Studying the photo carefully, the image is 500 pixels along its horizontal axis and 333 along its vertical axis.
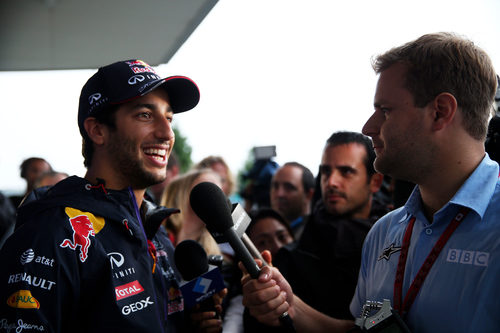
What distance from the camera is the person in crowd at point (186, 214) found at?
11.3 ft

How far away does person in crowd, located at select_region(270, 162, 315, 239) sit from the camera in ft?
14.8

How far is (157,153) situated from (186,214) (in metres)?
1.60

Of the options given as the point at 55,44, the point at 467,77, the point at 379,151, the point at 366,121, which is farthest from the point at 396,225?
the point at 55,44

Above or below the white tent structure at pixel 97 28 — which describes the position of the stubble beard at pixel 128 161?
below

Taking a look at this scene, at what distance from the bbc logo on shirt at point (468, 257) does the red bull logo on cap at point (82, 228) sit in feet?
4.37

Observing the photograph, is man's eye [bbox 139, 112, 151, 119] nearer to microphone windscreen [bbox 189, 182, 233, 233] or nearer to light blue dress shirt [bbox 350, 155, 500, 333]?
microphone windscreen [bbox 189, 182, 233, 233]

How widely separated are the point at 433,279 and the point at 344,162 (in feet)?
5.97

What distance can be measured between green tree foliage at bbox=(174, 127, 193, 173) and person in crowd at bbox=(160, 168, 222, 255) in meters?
40.1

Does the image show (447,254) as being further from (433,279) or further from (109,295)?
(109,295)

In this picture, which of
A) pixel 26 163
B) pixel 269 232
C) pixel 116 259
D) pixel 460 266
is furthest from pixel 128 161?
pixel 26 163

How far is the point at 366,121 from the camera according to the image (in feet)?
6.07

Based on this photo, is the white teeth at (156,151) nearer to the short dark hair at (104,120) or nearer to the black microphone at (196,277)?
the short dark hair at (104,120)

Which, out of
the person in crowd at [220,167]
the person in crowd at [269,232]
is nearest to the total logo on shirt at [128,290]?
the person in crowd at [269,232]

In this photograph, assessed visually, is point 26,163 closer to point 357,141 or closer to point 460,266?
point 357,141
